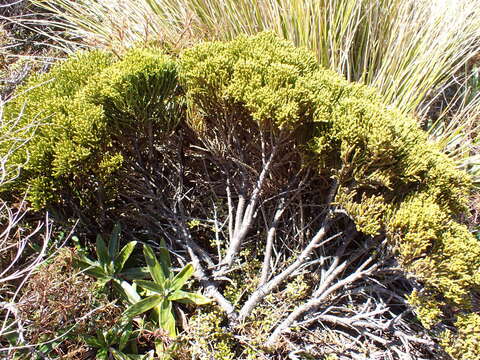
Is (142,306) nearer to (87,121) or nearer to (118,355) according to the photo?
(118,355)

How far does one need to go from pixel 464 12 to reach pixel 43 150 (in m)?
3.31

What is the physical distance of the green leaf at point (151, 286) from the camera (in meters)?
2.32

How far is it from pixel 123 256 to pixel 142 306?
0.35 metres

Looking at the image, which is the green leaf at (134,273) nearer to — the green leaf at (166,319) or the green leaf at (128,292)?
the green leaf at (128,292)

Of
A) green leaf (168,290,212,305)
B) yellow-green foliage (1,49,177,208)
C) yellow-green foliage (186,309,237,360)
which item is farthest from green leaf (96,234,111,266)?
yellow-green foliage (186,309,237,360)

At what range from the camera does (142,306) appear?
229cm

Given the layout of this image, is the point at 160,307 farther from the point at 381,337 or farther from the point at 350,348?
the point at 381,337

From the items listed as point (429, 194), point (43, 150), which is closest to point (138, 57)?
point (43, 150)

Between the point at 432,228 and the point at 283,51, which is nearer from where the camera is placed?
the point at 432,228

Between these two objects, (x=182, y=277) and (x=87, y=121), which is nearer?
(x=87, y=121)

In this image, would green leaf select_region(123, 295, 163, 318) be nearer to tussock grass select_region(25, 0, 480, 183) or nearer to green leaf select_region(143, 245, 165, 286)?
green leaf select_region(143, 245, 165, 286)

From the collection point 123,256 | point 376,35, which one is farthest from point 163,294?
point 376,35

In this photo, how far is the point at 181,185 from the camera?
2.67 metres

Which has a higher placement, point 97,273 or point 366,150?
point 366,150
